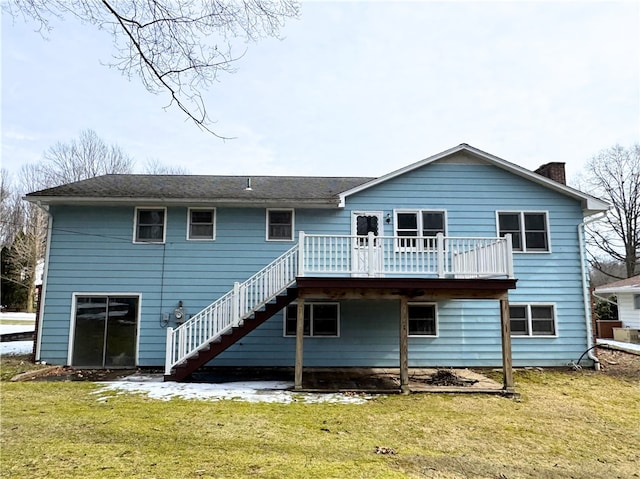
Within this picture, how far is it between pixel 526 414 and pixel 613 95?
43.1 feet

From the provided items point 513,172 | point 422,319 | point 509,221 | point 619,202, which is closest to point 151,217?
point 422,319

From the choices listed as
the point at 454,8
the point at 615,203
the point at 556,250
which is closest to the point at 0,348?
the point at 454,8

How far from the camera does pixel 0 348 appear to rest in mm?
13648

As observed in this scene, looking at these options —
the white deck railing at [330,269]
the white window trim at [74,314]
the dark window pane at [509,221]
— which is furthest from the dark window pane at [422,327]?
the white window trim at [74,314]

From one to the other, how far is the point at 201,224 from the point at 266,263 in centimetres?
220

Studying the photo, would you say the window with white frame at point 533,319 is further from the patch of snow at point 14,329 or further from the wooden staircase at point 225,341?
the patch of snow at point 14,329

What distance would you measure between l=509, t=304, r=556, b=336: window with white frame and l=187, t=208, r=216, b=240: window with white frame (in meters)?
8.80

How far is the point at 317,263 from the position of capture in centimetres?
1062

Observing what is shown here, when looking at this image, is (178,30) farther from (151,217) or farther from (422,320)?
(422,320)

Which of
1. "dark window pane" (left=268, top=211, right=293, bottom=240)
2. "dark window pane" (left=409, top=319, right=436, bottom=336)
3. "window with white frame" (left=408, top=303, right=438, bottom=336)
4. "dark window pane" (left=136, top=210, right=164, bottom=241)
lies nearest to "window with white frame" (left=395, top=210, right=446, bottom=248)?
"window with white frame" (left=408, top=303, right=438, bottom=336)

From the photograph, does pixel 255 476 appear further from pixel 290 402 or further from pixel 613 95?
pixel 613 95

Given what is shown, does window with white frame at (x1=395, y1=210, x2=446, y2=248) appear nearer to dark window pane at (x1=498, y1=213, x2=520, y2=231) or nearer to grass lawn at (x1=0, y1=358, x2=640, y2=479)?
dark window pane at (x1=498, y1=213, x2=520, y2=231)

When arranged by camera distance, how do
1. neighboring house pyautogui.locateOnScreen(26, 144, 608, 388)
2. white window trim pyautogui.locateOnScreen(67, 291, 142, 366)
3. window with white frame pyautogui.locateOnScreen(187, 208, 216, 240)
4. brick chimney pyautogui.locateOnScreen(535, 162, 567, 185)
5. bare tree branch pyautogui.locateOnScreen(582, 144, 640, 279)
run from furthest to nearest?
bare tree branch pyautogui.locateOnScreen(582, 144, 640, 279), brick chimney pyautogui.locateOnScreen(535, 162, 567, 185), window with white frame pyautogui.locateOnScreen(187, 208, 216, 240), neighboring house pyautogui.locateOnScreen(26, 144, 608, 388), white window trim pyautogui.locateOnScreen(67, 291, 142, 366)

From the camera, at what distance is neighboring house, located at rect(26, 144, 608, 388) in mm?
10875
